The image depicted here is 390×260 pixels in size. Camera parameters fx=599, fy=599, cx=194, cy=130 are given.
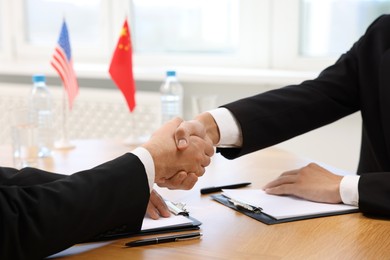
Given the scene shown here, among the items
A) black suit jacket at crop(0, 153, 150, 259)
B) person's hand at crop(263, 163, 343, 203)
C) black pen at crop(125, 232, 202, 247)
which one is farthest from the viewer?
person's hand at crop(263, 163, 343, 203)

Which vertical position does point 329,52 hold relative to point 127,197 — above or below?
above

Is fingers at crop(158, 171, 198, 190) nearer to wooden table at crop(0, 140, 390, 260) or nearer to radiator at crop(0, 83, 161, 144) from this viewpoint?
wooden table at crop(0, 140, 390, 260)

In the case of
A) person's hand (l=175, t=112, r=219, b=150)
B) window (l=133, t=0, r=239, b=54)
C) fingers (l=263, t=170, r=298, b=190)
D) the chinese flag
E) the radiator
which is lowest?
the radiator

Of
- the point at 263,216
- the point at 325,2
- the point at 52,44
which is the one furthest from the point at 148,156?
the point at 52,44

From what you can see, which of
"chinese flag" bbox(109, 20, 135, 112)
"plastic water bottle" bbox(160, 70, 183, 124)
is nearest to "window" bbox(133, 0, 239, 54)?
"plastic water bottle" bbox(160, 70, 183, 124)

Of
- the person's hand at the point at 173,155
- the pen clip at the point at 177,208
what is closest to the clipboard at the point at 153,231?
the pen clip at the point at 177,208

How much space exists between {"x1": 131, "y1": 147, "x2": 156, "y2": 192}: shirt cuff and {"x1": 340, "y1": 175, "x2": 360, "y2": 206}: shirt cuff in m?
0.47

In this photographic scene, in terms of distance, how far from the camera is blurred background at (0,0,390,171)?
3090 millimetres

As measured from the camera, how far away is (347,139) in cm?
300

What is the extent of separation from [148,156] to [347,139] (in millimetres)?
1898

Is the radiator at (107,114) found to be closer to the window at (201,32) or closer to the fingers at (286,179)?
the window at (201,32)

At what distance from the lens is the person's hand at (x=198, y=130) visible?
1.49 m

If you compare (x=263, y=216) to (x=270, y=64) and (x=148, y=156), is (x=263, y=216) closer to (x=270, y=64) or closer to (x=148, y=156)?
(x=148, y=156)

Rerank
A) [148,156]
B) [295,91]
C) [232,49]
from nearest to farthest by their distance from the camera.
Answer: [148,156] < [295,91] < [232,49]
